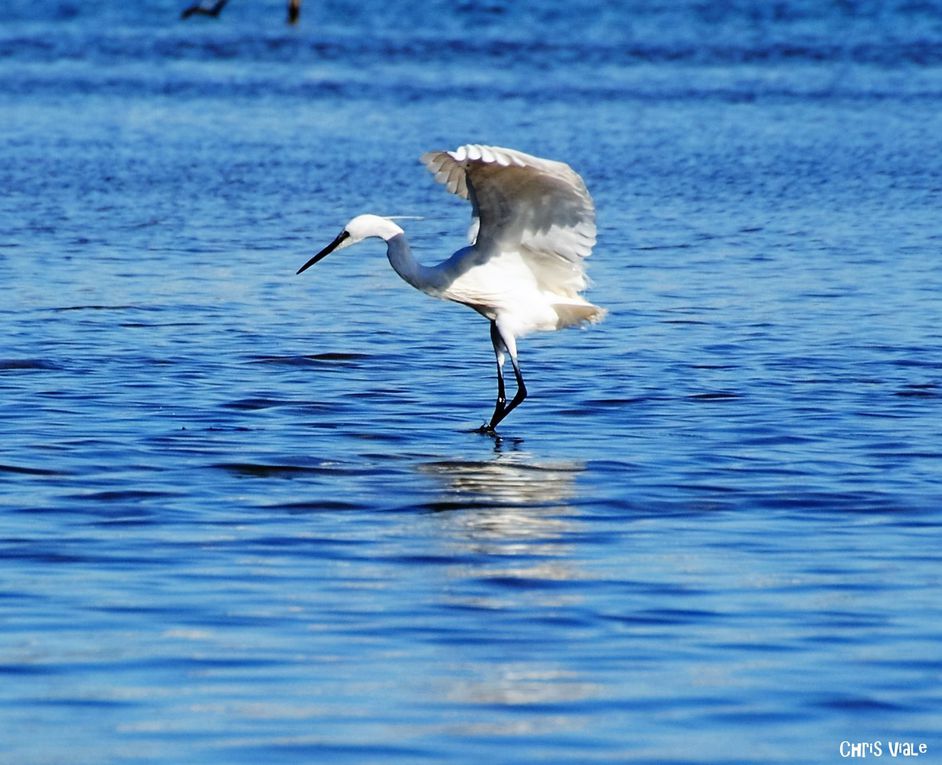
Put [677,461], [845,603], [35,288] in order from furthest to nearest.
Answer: [35,288], [677,461], [845,603]

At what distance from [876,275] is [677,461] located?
22.2 feet

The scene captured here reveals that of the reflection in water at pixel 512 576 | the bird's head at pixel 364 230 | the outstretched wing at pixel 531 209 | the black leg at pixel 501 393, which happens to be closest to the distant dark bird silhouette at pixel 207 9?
the black leg at pixel 501 393

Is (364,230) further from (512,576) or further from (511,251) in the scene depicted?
(512,576)

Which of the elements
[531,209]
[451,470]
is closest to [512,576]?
[451,470]

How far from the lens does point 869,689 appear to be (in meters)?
6.00

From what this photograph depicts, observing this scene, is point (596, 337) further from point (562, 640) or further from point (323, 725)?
point (323, 725)

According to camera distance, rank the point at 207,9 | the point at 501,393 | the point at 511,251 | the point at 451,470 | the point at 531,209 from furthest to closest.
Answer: the point at 207,9 < the point at 501,393 < the point at 511,251 < the point at 531,209 < the point at 451,470

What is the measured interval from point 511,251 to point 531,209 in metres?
0.44

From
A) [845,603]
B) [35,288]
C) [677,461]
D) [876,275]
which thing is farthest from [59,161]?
[845,603]

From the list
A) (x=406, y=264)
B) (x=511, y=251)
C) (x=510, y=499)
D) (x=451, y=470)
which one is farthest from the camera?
(x=511, y=251)

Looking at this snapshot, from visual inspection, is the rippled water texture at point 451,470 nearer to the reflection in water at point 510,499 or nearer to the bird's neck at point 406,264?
the reflection in water at point 510,499

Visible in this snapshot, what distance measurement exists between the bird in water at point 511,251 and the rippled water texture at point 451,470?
0.48m

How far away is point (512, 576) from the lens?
7355mm

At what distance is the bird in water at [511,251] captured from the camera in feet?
33.1
